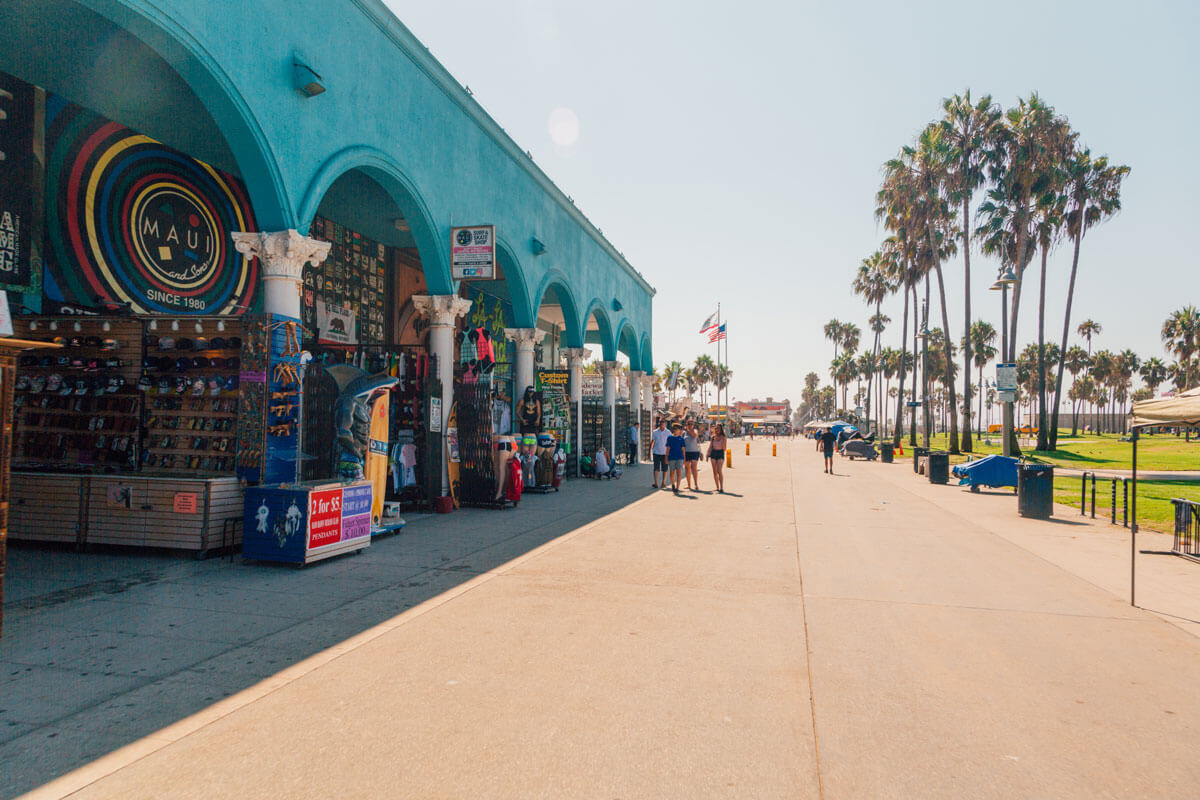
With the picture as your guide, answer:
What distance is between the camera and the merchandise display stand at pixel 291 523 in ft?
26.5

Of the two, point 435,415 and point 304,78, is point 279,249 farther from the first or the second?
point 435,415

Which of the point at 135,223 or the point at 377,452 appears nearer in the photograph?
the point at 377,452

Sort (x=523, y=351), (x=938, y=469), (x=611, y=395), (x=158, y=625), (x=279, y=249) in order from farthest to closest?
(x=611, y=395)
(x=938, y=469)
(x=523, y=351)
(x=279, y=249)
(x=158, y=625)

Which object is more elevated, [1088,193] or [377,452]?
[1088,193]

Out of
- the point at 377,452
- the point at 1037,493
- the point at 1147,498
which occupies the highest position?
the point at 377,452

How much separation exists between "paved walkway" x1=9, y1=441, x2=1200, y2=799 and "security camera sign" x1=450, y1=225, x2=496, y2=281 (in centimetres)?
728

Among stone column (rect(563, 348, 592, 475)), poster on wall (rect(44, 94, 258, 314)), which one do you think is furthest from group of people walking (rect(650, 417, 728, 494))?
poster on wall (rect(44, 94, 258, 314))

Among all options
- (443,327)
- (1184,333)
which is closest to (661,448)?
(443,327)

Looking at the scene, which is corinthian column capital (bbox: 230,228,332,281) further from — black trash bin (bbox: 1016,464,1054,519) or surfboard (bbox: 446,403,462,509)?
black trash bin (bbox: 1016,464,1054,519)

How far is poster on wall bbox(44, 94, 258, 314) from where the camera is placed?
33.7ft

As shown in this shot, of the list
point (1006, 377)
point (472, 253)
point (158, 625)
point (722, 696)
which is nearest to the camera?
point (722, 696)

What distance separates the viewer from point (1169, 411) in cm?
736

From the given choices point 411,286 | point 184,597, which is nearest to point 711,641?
point 184,597

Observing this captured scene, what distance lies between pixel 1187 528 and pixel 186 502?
13.6 meters
